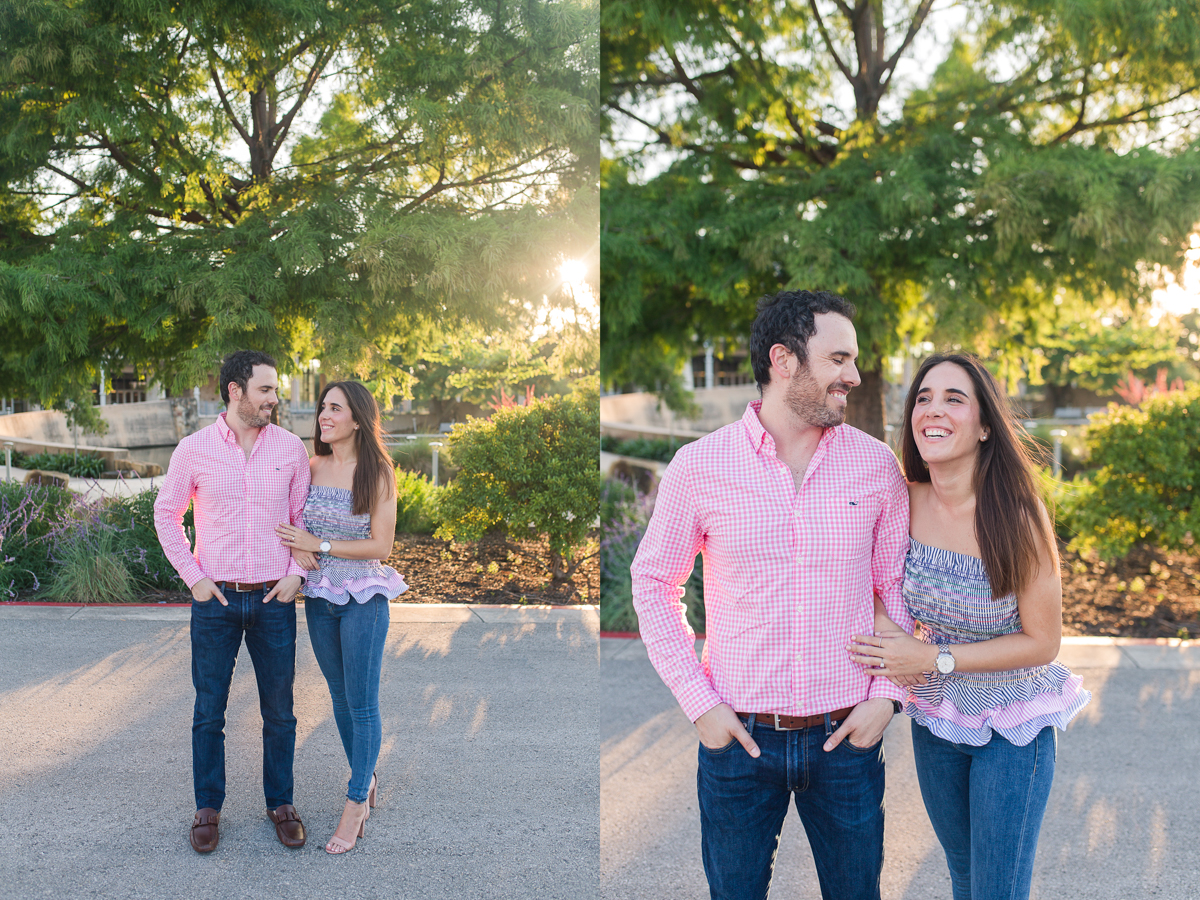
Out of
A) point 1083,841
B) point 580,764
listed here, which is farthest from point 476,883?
point 1083,841

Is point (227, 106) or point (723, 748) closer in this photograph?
point (723, 748)

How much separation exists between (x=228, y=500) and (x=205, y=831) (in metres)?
1.14

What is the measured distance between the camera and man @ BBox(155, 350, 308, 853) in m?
2.81

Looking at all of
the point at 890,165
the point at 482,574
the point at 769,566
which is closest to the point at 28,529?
→ the point at 482,574

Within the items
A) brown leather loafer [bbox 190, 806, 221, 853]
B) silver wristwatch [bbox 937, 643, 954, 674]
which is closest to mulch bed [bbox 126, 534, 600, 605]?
brown leather loafer [bbox 190, 806, 221, 853]

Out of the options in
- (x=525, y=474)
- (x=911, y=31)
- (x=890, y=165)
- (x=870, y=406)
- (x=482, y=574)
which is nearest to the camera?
(x=482, y=574)

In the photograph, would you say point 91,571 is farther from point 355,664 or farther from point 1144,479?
point 1144,479

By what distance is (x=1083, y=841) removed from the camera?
10.8 ft

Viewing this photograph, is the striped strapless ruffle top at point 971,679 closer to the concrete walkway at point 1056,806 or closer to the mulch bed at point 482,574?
the concrete walkway at point 1056,806

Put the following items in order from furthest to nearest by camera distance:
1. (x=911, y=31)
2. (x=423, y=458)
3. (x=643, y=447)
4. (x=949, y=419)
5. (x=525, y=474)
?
(x=643, y=447) → (x=911, y=31) → (x=525, y=474) → (x=423, y=458) → (x=949, y=419)

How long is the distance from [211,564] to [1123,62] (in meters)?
7.19

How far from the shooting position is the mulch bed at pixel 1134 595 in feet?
19.7

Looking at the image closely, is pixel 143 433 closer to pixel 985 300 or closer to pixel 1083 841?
pixel 1083 841

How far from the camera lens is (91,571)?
9.68 ft
